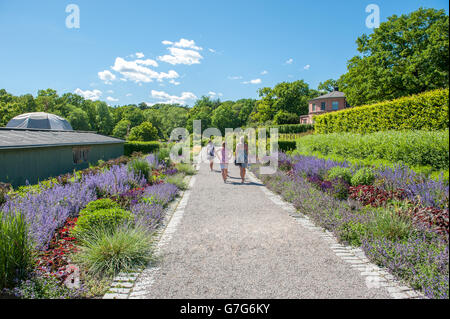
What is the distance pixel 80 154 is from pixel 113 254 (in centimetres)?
1689

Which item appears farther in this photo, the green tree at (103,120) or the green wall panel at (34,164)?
the green tree at (103,120)

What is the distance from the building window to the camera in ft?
56.8

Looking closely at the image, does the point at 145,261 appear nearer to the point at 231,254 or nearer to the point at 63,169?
the point at 231,254

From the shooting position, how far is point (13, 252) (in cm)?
294

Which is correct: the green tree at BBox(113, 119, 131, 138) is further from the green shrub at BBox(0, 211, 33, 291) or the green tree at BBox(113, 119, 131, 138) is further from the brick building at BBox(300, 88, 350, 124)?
the green shrub at BBox(0, 211, 33, 291)

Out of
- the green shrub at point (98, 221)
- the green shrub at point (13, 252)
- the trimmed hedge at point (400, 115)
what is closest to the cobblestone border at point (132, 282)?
the green shrub at point (98, 221)

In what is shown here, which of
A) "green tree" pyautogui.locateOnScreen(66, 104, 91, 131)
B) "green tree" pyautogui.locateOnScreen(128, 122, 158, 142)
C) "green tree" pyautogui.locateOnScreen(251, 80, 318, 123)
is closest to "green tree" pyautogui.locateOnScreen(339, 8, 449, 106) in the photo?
"green tree" pyautogui.locateOnScreen(128, 122, 158, 142)

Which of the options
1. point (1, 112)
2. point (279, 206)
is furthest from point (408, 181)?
point (1, 112)

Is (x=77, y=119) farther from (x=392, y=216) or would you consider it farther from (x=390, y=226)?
(x=390, y=226)

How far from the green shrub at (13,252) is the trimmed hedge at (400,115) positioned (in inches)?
250

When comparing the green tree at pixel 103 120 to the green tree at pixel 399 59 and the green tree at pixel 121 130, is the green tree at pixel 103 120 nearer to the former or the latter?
the green tree at pixel 121 130

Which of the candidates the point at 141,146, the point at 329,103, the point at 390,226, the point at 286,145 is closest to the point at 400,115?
the point at 390,226

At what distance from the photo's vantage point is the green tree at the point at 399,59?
1990 centimetres

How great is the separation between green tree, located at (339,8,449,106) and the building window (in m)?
22.9
